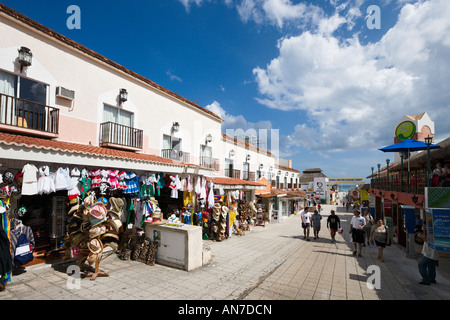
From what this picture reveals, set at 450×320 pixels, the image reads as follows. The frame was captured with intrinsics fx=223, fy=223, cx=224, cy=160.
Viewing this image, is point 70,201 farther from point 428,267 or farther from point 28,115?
point 428,267

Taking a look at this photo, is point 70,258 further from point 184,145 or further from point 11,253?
point 184,145

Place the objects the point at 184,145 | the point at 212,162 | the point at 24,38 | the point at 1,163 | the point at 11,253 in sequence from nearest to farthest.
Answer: the point at 11,253, the point at 1,163, the point at 24,38, the point at 184,145, the point at 212,162

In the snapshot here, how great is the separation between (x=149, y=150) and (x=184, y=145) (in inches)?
120

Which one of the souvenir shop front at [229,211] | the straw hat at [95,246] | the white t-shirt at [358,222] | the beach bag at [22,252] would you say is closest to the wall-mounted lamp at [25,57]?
the beach bag at [22,252]

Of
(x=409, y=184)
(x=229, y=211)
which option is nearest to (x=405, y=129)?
(x=409, y=184)

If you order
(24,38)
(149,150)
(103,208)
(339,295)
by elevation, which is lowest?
(339,295)

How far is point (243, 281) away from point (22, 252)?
5.71 metres

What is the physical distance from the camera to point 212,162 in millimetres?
17844

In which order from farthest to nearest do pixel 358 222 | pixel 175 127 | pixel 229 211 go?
pixel 175 127 → pixel 229 211 → pixel 358 222

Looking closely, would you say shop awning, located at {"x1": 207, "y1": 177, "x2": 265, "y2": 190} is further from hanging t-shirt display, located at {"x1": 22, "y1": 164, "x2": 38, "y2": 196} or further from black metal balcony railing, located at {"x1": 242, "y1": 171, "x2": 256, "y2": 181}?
hanging t-shirt display, located at {"x1": 22, "y1": 164, "x2": 38, "y2": 196}

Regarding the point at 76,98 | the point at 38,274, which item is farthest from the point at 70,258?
the point at 76,98

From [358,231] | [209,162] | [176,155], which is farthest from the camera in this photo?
[209,162]

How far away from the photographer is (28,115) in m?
7.58

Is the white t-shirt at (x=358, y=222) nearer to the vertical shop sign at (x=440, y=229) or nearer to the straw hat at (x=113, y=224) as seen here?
the vertical shop sign at (x=440, y=229)
